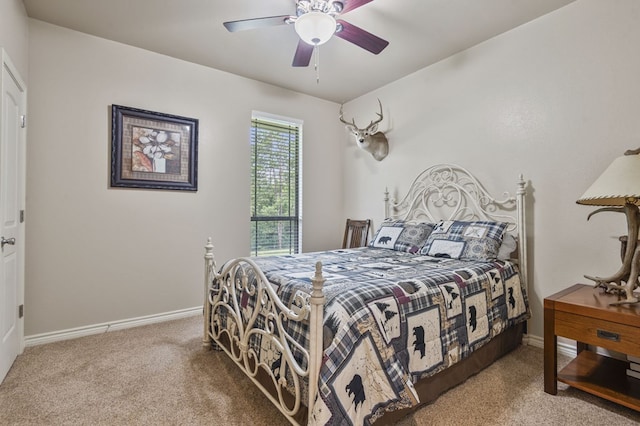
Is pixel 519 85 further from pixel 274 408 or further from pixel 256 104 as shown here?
pixel 274 408

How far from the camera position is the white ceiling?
241 centimetres

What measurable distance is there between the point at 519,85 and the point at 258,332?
286 centimetres

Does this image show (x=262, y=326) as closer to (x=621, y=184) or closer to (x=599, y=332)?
(x=599, y=332)

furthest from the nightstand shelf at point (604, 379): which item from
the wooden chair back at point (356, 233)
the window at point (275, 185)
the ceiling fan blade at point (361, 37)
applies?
the window at point (275, 185)

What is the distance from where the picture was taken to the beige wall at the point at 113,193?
8.66ft

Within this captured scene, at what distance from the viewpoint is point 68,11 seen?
8.18 feet

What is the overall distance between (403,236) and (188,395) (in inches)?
86.9

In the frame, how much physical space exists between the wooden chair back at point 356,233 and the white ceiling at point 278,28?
5.91 ft

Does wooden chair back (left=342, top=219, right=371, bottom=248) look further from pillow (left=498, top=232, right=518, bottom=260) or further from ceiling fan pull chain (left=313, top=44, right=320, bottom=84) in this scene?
ceiling fan pull chain (left=313, top=44, right=320, bottom=84)

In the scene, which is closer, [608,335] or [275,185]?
[608,335]

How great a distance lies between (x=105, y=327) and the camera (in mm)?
2869

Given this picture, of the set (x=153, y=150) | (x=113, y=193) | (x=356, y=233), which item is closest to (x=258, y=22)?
(x=153, y=150)

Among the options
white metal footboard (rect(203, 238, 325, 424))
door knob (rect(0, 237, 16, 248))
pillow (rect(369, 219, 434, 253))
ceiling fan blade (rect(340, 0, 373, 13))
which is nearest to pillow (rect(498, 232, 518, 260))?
pillow (rect(369, 219, 434, 253))

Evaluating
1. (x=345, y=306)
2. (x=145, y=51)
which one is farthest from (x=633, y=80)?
(x=145, y=51)
